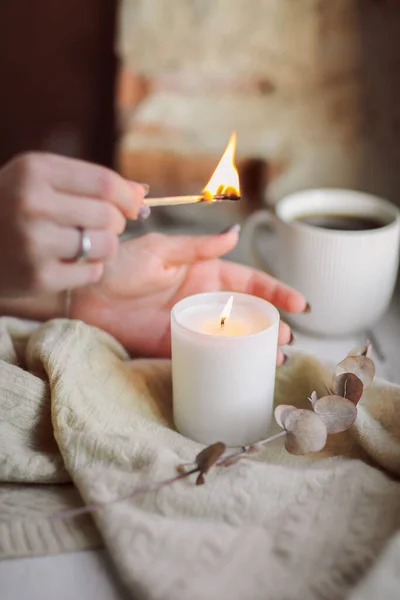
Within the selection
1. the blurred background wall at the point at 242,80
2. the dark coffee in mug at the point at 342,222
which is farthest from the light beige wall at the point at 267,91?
the dark coffee in mug at the point at 342,222

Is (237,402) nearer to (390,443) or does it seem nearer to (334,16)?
(390,443)

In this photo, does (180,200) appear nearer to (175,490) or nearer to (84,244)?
(84,244)

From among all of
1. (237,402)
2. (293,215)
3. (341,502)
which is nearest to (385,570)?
(341,502)

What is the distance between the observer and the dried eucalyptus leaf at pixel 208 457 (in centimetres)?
51

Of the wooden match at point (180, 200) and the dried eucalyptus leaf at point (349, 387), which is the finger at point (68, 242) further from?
the dried eucalyptus leaf at point (349, 387)

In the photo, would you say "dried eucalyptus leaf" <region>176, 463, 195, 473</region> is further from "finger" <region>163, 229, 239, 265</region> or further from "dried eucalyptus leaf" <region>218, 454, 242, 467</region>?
"finger" <region>163, 229, 239, 265</region>

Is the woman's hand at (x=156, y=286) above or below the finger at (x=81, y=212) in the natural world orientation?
below

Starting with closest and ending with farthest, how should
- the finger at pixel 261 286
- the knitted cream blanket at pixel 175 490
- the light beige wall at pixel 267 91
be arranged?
the knitted cream blanket at pixel 175 490, the finger at pixel 261 286, the light beige wall at pixel 267 91

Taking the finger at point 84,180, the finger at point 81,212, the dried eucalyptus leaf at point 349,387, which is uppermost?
the finger at point 84,180

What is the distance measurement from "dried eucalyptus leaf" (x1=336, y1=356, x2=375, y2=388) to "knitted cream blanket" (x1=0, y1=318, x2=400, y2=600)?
0.02 m

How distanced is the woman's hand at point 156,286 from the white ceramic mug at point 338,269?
9 cm

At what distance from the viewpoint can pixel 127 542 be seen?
47 centimetres

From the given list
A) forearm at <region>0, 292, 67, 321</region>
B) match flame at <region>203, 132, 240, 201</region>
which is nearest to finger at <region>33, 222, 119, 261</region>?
match flame at <region>203, 132, 240, 201</region>

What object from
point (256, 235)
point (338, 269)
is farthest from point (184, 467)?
point (256, 235)
